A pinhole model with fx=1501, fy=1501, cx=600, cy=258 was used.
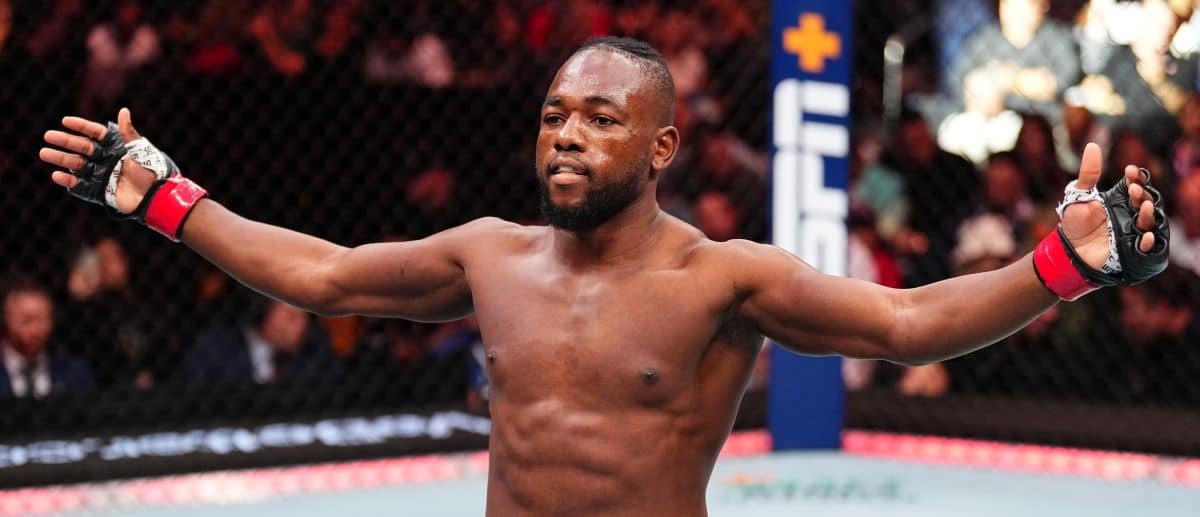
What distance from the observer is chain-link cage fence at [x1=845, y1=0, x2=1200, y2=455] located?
4.73 metres

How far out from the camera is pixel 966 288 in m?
1.80

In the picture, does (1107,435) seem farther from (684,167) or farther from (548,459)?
(548,459)

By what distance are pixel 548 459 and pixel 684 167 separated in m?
3.41

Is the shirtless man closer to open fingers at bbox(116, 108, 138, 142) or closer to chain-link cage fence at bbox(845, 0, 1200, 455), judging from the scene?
open fingers at bbox(116, 108, 138, 142)

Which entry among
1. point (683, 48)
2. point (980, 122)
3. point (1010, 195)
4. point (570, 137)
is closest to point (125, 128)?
point (570, 137)

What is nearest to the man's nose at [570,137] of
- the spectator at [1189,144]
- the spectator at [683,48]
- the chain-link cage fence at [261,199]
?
the chain-link cage fence at [261,199]

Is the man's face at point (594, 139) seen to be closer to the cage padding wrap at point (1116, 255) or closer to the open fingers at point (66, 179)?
the cage padding wrap at point (1116, 255)

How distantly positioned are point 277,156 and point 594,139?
113 inches

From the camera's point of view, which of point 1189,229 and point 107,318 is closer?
point 107,318

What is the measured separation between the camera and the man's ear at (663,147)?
1.96 metres

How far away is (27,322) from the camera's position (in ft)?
13.7

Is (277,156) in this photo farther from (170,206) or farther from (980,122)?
(980,122)

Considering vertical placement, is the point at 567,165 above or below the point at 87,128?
below

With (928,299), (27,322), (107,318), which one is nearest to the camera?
(928,299)
